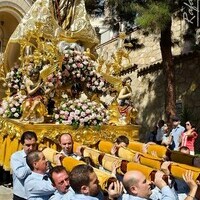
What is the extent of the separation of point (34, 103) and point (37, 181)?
12.8ft

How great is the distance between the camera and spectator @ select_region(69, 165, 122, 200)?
3367 millimetres

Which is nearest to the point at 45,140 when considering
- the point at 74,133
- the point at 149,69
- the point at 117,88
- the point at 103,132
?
the point at 74,133

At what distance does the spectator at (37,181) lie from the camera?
418 cm

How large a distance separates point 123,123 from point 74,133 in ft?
3.52

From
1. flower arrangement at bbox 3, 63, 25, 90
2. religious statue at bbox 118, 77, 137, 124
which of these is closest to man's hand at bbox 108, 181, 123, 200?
religious statue at bbox 118, 77, 137, 124

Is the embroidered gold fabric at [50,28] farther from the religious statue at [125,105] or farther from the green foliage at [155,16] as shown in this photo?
the green foliage at [155,16]

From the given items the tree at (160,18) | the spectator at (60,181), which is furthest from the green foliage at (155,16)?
the spectator at (60,181)

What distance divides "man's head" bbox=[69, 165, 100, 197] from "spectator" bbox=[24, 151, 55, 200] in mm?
782

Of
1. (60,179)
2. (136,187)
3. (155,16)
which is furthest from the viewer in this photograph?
(155,16)

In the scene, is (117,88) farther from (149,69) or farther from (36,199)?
(149,69)

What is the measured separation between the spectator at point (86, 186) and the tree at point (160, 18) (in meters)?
7.93

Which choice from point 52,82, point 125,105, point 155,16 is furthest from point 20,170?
point 155,16

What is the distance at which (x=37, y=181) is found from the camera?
4.24 m

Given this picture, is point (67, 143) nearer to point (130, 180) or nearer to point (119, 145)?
point (119, 145)
